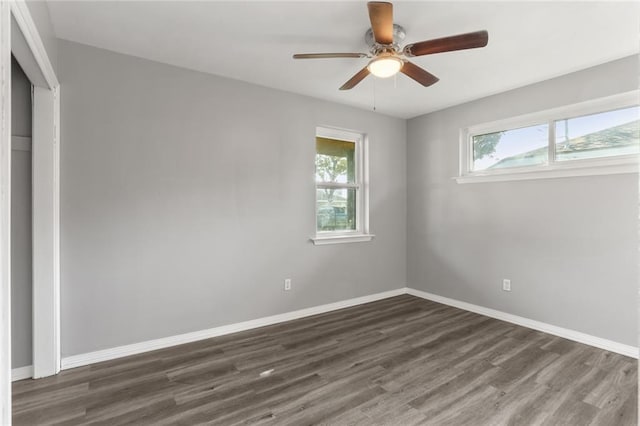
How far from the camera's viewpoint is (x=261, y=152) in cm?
337

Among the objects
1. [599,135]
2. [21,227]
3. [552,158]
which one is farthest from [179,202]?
[599,135]

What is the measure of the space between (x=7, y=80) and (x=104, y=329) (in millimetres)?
2072

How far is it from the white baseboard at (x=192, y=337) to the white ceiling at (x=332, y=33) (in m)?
2.45

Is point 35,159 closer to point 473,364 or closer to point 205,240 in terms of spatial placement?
point 205,240

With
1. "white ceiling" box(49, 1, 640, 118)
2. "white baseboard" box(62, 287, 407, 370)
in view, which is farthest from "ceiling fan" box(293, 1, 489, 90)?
"white baseboard" box(62, 287, 407, 370)

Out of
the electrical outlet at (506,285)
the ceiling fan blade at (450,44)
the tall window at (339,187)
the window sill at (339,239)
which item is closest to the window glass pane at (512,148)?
the electrical outlet at (506,285)

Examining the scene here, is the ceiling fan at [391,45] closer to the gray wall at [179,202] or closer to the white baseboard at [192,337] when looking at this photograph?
the gray wall at [179,202]

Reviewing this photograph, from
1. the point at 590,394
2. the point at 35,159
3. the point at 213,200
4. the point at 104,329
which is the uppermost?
the point at 35,159

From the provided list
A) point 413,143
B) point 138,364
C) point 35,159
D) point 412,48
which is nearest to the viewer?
point 412,48

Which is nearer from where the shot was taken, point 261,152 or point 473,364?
point 473,364

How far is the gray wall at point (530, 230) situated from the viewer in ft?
9.12

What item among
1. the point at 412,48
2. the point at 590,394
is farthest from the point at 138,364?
the point at 590,394

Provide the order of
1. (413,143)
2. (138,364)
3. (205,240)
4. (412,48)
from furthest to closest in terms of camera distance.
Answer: (413,143)
(205,240)
(138,364)
(412,48)

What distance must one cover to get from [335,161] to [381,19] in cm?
228
